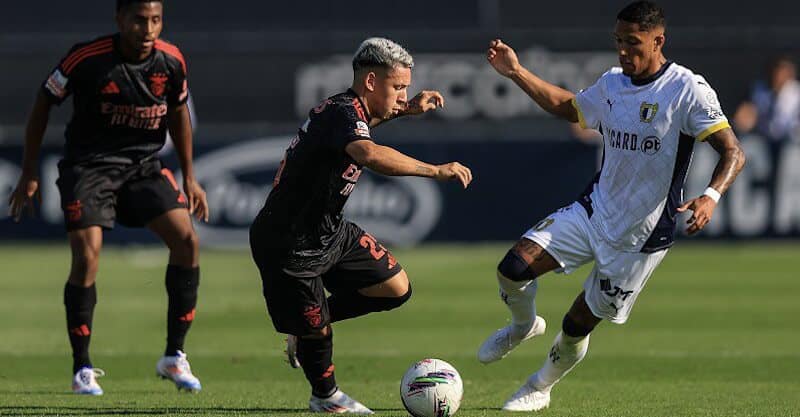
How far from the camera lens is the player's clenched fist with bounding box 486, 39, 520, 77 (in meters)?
7.89

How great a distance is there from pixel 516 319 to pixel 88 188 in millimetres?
2623

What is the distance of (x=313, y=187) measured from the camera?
729 centimetres

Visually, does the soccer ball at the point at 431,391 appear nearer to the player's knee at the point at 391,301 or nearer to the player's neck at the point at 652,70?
the player's knee at the point at 391,301

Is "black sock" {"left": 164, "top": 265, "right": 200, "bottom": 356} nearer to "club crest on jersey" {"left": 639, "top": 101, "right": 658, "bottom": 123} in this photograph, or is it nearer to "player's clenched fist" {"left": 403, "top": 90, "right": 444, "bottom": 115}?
"player's clenched fist" {"left": 403, "top": 90, "right": 444, "bottom": 115}

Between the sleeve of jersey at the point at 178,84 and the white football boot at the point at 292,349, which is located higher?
the sleeve of jersey at the point at 178,84

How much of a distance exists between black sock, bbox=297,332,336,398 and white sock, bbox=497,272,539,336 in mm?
1015

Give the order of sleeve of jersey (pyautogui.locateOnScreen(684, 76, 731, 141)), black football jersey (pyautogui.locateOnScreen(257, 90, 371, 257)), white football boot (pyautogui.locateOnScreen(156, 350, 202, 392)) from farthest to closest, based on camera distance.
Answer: white football boot (pyautogui.locateOnScreen(156, 350, 202, 392)), sleeve of jersey (pyautogui.locateOnScreen(684, 76, 731, 141)), black football jersey (pyautogui.locateOnScreen(257, 90, 371, 257))

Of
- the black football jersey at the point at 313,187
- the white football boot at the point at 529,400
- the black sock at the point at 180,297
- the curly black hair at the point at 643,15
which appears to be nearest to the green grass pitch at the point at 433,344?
the white football boot at the point at 529,400

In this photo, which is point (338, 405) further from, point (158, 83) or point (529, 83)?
point (158, 83)

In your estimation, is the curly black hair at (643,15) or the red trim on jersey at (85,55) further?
the red trim on jersey at (85,55)

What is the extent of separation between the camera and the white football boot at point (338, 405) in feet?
24.5

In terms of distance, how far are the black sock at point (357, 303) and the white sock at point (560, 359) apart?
851 millimetres

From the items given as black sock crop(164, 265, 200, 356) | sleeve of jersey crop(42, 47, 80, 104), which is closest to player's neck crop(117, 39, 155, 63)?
sleeve of jersey crop(42, 47, 80, 104)

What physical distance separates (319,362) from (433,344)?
3.63 metres
